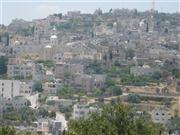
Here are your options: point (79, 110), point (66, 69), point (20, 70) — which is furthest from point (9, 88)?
point (66, 69)

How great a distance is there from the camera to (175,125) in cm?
1306

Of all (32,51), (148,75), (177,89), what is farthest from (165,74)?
(32,51)

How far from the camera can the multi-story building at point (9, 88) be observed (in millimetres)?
16625

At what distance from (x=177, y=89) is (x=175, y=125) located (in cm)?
503

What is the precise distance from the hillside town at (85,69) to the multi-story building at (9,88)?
0.02m

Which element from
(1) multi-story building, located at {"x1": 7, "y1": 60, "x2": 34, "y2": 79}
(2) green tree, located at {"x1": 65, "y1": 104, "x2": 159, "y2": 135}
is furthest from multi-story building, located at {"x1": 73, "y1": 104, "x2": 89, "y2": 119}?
(2) green tree, located at {"x1": 65, "y1": 104, "x2": 159, "y2": 135}

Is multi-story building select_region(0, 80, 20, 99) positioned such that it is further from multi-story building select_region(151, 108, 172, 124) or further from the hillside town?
multi-story building select_region(151, 108, 172, 124)

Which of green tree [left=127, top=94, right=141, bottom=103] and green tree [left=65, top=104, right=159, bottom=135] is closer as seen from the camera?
green tree [left=65, top=104, right=159, bottom=135]

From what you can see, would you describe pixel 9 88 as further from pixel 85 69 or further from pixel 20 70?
pixel 85 69

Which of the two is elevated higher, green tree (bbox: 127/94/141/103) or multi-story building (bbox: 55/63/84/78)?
multi-story building (bbox: 55/63/84/78)

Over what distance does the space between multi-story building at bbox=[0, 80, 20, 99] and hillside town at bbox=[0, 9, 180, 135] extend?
18 millimetres

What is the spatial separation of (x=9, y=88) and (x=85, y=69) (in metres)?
4.80

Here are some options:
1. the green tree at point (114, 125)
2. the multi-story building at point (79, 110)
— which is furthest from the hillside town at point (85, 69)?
the green tree at point (114, 125)

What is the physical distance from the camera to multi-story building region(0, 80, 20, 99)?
16625mm
